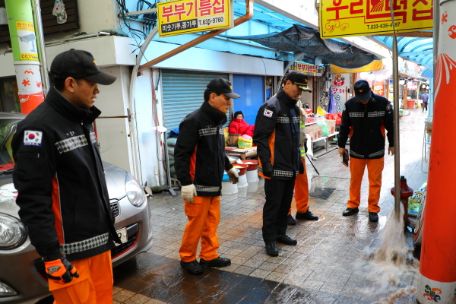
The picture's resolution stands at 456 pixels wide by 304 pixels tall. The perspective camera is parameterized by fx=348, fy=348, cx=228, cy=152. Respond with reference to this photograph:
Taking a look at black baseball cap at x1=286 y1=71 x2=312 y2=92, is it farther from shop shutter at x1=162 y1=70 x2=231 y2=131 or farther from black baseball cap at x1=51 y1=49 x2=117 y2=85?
shop shutter at x1=162 y1=70 x2=231 y2=131

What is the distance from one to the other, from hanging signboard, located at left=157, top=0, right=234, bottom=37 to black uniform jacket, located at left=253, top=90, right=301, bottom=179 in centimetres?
185

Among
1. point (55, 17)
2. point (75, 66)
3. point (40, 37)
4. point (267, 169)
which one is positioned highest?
point (55, 17)

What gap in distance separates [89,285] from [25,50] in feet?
11.7

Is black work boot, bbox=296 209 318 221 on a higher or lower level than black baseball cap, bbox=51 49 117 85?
lower

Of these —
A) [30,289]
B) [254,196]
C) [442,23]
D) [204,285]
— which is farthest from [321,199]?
[30,289]

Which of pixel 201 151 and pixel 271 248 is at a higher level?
pixel 201 151

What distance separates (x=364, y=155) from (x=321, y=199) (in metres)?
1.60

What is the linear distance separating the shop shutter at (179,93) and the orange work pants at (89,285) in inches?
231

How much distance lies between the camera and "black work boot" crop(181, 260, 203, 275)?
3861 millimetres

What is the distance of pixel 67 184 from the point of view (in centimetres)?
210

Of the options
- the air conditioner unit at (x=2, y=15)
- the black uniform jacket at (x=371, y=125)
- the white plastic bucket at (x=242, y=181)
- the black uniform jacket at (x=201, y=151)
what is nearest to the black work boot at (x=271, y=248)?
the black uniform jacket at (x=201, y=151)

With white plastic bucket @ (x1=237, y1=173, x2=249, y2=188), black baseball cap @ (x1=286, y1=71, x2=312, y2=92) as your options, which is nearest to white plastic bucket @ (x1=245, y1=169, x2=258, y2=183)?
white plastic bucket @ (x1=237, y1=173, x2=249, y2=188)

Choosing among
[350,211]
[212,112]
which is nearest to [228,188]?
[350,211]

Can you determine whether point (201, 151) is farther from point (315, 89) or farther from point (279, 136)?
point (315, 89)
